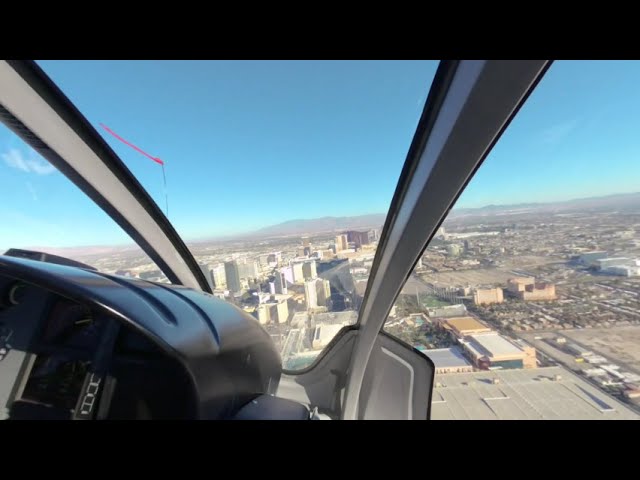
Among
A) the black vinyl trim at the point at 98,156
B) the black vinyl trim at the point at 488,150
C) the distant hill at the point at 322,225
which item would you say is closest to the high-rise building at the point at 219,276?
the black vinyl trim at the point at 98,156

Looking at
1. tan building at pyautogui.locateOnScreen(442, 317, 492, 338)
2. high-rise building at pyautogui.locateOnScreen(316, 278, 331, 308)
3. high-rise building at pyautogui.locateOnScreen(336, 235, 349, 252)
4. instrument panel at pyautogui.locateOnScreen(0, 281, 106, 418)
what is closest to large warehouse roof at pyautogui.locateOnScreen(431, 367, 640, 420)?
tan building at pyautogui.locateOnScreen(442, 317, 492, 338)

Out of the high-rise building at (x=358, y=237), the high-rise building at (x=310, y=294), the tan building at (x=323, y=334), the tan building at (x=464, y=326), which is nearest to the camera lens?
the tan building at (x=464, y=326)

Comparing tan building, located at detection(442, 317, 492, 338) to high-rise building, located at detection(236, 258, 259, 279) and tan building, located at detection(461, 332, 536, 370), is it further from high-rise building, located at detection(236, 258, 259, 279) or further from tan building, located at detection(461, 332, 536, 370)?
→ high-rise building, located at detection(236, 258, 259, 279)

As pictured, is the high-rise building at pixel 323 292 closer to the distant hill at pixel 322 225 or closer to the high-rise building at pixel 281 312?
the high-rise building at pixel 281 312

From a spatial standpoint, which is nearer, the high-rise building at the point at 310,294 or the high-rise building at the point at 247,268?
the high-rise building at the point at 247,268

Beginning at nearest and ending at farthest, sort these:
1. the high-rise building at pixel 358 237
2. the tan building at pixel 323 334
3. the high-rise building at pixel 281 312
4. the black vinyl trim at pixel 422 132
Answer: the black vinyl trim at pixel 422 132
the high-rise building at pixel 358 237
the high-rise building at pixel 281 312
the tan building at pixel 323 334
